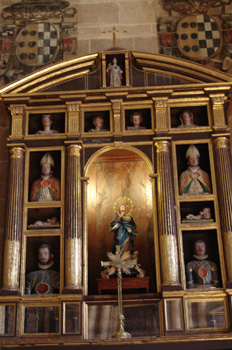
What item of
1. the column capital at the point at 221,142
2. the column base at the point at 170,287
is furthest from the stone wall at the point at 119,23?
the column base at the point at 170,287

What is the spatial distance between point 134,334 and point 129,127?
13.0 ft

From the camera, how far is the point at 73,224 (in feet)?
35.8

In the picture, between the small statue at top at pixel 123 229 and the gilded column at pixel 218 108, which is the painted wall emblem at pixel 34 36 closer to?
the gilded column at pixel 218 108

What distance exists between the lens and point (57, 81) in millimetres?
12188

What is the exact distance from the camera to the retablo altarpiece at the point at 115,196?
34.2 feet

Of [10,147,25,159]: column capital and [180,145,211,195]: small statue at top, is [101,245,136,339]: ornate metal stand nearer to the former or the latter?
[180,145,211,195]: small statue at top

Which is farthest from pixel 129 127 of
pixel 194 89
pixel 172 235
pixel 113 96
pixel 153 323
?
pixel 153 323

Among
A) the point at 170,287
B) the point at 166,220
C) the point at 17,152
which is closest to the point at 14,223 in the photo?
the point at 17,152

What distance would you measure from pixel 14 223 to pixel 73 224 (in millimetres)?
1099

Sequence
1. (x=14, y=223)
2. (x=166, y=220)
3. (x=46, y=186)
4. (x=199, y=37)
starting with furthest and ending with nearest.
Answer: (x=199, y=37)
(x=46, y=186)
(x=14, y=223)
(x=166, y=220)

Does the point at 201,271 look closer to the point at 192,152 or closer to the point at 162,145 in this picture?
the point at 192,152

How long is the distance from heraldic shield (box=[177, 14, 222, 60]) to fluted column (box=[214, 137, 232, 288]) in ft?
9.64

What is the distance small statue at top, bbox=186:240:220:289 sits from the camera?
10672 mm

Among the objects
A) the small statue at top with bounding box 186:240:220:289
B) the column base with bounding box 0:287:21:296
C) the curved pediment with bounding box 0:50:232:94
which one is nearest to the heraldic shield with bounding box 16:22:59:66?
the curved pediment with bounding box 0:50:232:94
